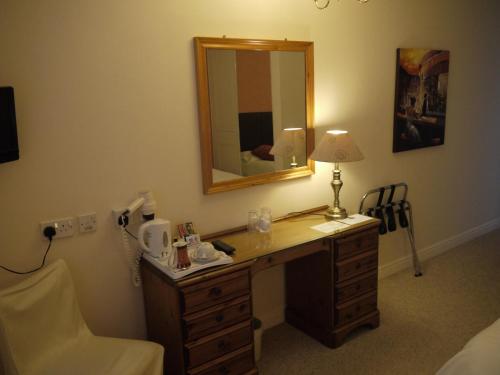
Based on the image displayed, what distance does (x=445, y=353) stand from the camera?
102 inches

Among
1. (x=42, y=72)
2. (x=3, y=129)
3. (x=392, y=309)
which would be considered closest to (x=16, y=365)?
(x=3, y=129)

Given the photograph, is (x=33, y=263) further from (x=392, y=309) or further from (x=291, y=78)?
(x=392, y=309)

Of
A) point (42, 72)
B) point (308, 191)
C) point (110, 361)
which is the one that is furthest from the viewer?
point (308, 191)

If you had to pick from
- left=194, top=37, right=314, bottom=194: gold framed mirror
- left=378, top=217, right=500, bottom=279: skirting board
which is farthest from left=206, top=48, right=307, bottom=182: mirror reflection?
left=378, top=217, right=500, bottom=279: skirting board

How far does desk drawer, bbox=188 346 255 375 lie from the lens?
2113 millimetres

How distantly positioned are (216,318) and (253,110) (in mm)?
1248

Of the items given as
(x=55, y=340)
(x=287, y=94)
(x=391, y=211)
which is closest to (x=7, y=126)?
(x=55, y=340)

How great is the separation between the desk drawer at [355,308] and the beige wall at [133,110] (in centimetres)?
50

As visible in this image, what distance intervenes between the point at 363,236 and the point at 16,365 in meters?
1.98

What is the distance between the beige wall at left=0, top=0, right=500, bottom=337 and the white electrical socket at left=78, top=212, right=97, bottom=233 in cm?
4

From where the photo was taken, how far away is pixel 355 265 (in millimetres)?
2715

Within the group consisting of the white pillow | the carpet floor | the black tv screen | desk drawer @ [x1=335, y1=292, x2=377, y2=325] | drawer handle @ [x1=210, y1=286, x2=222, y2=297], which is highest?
the black tv screen

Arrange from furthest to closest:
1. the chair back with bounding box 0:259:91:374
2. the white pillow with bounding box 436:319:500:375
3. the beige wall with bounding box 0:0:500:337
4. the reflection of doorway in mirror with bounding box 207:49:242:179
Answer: the reflection of doorway in mirror with bounding box 207:49:242:179
the beige wall with bounding box 0:0:500:337
the chair back with bounding box 0:259:91:374
the white pillow with bounding box 436:319:500:375

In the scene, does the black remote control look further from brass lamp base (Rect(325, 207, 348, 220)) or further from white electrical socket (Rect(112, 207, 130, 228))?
brass lamp base (Rect(325, 207, 348, 220))
